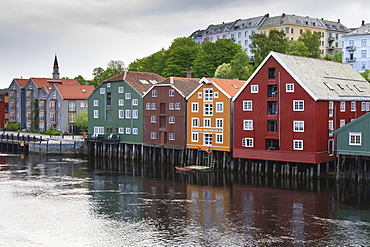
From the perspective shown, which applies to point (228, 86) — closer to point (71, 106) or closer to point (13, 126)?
point (71, 106)

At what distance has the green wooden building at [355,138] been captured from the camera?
154 feet

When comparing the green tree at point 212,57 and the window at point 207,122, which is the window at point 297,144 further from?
the green tree at point 212,57

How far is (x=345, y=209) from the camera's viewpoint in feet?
127

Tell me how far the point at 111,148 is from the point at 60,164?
34.5 ft

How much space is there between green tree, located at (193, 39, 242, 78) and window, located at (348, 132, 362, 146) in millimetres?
51338

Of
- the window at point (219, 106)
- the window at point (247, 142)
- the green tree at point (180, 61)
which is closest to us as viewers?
the window at point (247, 142)

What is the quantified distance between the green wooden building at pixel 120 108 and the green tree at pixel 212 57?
795 inches

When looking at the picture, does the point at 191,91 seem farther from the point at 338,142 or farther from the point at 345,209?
the point at 345,209

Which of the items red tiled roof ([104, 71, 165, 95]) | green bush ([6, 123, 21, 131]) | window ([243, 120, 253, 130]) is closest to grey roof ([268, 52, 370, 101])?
window ([243, 120, 253, 130])

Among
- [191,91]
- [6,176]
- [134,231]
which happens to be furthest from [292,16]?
[134,231]

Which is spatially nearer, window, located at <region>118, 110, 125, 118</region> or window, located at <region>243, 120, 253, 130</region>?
window, located at <region>243, 120, 253, 130</region>

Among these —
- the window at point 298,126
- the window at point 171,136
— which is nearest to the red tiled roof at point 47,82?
the window at point 171,136

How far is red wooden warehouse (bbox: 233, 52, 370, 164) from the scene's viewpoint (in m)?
51.3

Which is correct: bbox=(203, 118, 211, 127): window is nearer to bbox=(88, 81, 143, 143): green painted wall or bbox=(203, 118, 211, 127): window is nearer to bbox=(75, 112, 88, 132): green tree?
bbox=(88, 81, 143, 143): green painted wall
